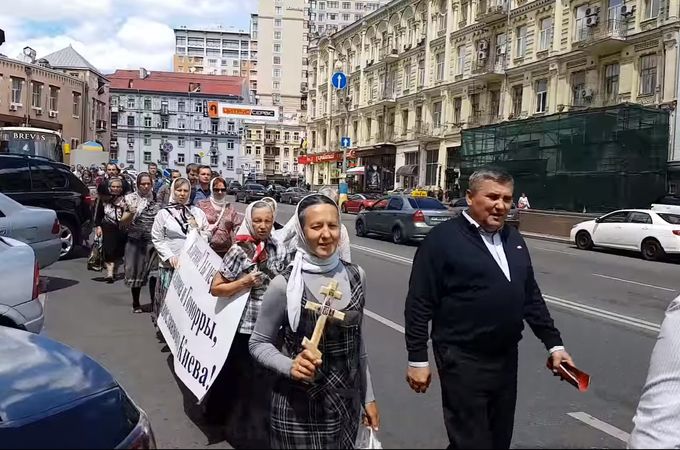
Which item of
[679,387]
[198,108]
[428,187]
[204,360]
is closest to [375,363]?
[204,360]

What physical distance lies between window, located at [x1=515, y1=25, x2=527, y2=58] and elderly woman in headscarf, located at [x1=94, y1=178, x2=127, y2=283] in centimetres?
3314

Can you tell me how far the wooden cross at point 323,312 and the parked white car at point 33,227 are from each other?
7830 millimetres

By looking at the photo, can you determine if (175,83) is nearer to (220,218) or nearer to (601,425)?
(220,218)

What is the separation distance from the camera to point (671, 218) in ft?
57.1

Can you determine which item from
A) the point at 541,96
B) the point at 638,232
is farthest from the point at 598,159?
the point at 541,96

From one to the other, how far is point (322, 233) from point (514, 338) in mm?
1169


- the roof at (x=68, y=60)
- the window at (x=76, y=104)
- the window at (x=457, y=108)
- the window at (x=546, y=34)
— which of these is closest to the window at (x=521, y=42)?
the window at (x=546, y=34)

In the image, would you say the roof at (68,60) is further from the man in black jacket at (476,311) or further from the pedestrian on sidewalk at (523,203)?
the man in black jacket at (476,311)

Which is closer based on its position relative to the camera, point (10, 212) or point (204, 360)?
point (204, 360)

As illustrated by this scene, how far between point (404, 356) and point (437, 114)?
42.4m

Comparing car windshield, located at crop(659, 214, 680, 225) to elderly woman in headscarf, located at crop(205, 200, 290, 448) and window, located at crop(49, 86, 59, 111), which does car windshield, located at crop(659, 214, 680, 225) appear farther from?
window, located at crop(49, 86, 59, 111)

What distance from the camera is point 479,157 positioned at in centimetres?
3494

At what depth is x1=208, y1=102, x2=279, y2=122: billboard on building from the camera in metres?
28.1

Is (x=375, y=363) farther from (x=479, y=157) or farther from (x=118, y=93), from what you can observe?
(x=118, y=93)
